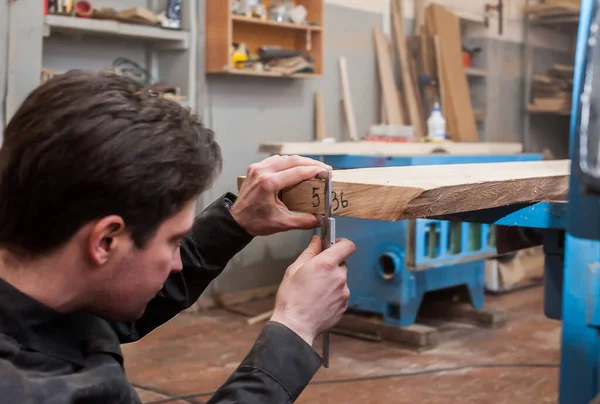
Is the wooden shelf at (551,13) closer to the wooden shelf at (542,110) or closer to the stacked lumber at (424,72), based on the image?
the wooden shelf at (542,110)

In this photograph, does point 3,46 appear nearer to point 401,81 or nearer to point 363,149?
point 363,149

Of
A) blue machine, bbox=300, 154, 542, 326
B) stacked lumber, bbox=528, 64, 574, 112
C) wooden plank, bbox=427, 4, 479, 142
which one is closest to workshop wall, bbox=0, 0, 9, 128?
blue machine, bbox=300, 154, 542, 326

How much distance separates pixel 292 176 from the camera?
1195mm

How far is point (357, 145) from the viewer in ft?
11.2

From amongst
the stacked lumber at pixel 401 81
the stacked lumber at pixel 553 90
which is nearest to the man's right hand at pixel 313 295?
the stacked lumber at pixel 401 81

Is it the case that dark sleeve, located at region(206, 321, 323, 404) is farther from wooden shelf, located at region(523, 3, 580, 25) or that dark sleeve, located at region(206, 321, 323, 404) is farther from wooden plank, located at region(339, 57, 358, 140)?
wooden shelf, located at region(523, 3, 580, 25)

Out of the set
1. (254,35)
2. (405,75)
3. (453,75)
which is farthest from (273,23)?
(453,75)

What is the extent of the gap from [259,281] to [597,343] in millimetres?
3151

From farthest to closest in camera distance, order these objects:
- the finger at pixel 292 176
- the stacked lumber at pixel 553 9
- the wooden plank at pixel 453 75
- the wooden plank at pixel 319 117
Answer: the stacked lumber at pixel 553 9
the wooden plank at pixel 453 75
the wooden plank at pixel 319 117
the finger at pixel 292 176

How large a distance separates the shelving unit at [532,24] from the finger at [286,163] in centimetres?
480

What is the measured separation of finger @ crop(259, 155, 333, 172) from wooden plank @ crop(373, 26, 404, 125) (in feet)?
11.6

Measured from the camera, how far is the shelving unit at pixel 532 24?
5637 millimetres

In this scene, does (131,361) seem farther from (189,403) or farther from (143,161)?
(143,161)

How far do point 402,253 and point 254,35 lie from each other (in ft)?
5.34
